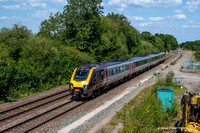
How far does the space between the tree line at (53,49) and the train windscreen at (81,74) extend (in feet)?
19.0

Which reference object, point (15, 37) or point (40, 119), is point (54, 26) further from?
point (40, 119)

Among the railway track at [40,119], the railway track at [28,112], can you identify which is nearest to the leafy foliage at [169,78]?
the railway track at [40,119]

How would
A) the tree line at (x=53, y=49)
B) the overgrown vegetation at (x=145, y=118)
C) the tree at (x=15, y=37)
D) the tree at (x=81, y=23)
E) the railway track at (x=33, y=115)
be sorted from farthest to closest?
the tree at (x=81, y=23) → the tree at (x=15, y=37) → the tree line at (x=53, y=49) → the railway track at (x=33, y=115) → the overgrown vegetation at (x=145, y=118)

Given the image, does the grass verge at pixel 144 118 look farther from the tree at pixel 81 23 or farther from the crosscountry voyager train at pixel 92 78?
the tree at pixel 81 23

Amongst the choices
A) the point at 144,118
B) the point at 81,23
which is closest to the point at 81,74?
the point at 144,118

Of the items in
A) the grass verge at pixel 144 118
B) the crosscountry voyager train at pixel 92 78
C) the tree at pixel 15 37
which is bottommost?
the grass verge at pixel 144 118

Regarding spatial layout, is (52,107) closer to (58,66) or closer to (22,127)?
(22,127)

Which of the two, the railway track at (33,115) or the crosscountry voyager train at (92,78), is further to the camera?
the crosscountry voyager train at (92,78)

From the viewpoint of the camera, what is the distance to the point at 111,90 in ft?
68.6

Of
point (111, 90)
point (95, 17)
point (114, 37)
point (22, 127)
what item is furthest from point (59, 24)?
point (22, 127)

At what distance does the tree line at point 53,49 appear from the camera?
19188 millimetres

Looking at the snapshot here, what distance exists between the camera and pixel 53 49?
2498 cm

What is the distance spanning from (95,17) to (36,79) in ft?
67.6

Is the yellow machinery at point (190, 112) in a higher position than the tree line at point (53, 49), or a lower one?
lower
